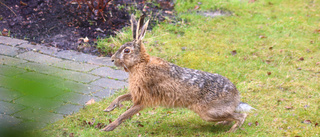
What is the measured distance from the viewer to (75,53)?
23.4 ft

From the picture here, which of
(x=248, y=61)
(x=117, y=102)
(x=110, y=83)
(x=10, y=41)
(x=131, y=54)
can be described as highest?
(x=131, y=54)

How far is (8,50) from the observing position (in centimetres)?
679

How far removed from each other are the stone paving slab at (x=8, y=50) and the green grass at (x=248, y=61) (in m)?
1.74

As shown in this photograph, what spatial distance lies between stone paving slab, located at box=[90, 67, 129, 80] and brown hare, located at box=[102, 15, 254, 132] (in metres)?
1.91

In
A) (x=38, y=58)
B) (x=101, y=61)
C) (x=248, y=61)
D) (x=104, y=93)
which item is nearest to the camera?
(x=104, y=93)

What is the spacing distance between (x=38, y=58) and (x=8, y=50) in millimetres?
722

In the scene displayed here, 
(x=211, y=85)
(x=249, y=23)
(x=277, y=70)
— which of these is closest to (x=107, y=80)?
(x=211, y=85)

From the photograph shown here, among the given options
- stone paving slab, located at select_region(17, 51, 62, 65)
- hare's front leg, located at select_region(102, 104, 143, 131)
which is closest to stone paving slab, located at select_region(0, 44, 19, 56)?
stone paving slab, located at select_region(17, 51, 62, 65)

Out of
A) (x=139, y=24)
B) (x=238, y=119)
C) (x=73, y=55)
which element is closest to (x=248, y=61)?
(x=238, y=119)

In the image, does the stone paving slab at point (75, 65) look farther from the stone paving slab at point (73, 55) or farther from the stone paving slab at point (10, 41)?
the stone paving slab at point (10, 41)

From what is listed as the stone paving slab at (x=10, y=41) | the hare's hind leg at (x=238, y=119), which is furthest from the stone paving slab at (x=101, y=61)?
the hare's hind leg at (x=238, y=119)

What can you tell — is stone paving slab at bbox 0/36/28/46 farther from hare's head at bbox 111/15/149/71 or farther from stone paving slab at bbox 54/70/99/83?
hare's head at bbox 111/15/149/71

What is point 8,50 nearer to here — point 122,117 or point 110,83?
point 110,83

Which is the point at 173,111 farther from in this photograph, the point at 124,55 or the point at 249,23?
the point at 249,23
